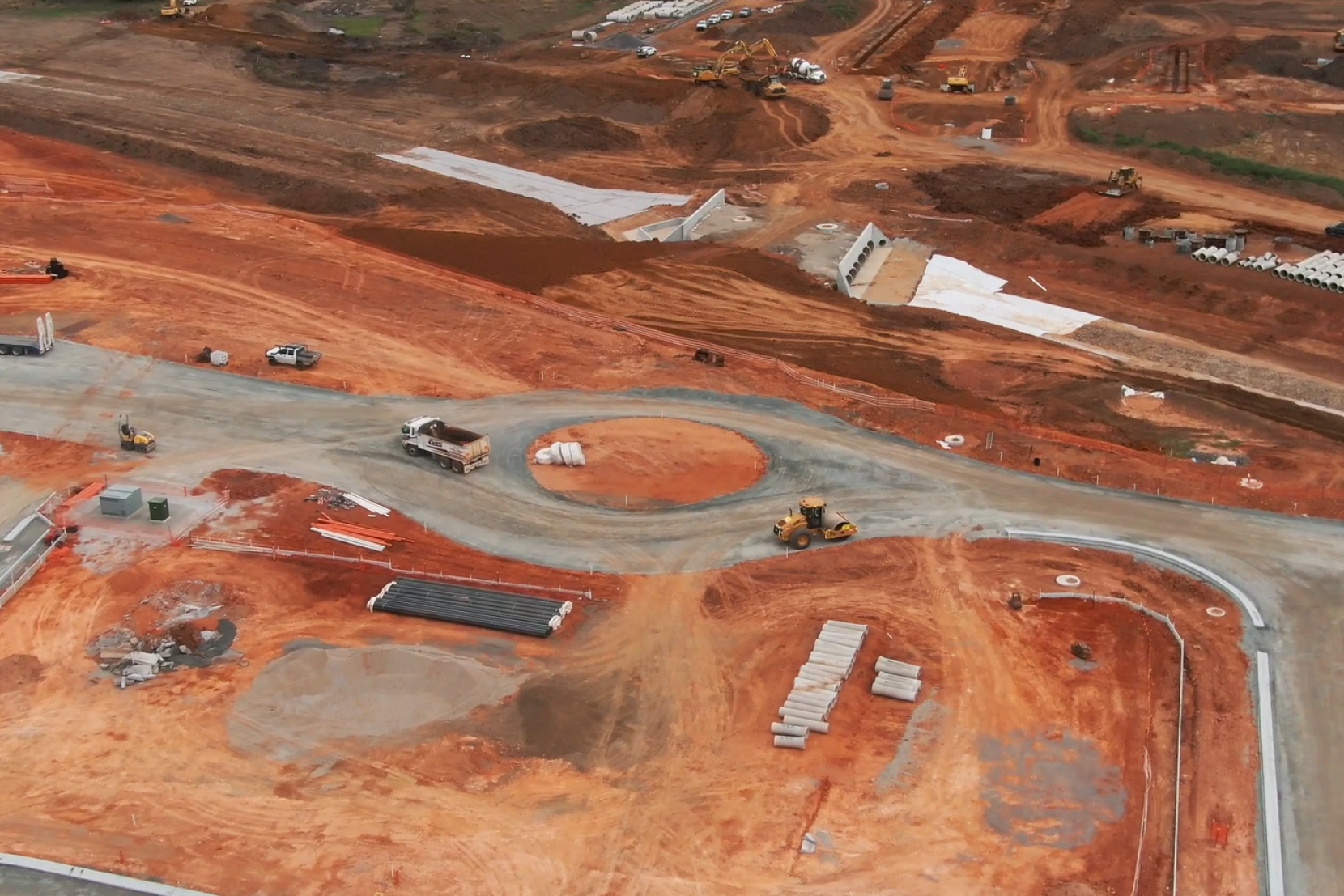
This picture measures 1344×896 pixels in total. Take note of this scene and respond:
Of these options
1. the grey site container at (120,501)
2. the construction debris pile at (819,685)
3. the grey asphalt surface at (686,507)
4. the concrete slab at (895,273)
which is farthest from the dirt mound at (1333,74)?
the grey site container at (120,501)

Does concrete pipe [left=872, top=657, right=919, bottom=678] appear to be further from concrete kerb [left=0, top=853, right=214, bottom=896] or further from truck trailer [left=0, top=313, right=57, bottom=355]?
truck trailer [left=0, top=313, right=57, bottom=355]

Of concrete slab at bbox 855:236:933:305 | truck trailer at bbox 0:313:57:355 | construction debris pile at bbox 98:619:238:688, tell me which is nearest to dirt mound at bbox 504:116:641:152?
concrete slab at bbox 855:236:933:305

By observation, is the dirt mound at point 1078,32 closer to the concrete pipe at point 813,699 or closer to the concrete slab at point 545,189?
the concrete slab at point 545,189

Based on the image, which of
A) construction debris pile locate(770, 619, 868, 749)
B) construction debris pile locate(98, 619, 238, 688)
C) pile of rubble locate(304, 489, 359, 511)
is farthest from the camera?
pile of rubble locate(304, 489, 359, 511)

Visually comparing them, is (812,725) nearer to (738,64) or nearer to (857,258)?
(857,258)

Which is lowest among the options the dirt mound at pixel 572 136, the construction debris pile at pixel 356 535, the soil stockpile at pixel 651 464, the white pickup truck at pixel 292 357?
the construction debris pile at pixel 356 535

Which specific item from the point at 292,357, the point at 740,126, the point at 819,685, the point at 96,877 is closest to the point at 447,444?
the point at 292,357

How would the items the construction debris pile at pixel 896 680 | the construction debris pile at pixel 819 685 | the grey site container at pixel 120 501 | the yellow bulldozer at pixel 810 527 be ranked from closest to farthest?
1. the construction debris pile at pixel 819 685
2. the construction debris pile at pixel 896 680
3. the yellow bulldozer at pixel 810 527
4. the grey site container at pixel 120 501
